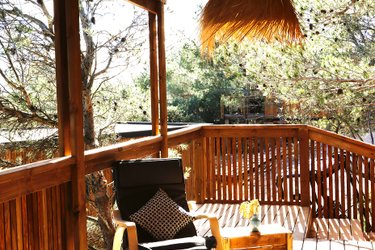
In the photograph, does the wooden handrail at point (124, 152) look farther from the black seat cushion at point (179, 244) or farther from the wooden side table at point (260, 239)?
the wooden side table at point (260, 239)

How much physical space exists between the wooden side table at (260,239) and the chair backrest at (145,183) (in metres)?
0.30

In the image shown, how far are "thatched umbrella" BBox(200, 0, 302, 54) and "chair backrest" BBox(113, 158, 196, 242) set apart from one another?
159 centimetres

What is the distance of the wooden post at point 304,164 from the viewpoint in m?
6.11

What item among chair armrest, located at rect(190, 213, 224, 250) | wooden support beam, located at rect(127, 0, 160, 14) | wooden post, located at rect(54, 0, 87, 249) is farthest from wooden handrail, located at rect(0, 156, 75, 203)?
wooden support beam, located at rect(127, 0, 160, 14)

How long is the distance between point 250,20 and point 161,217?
1.82 metres

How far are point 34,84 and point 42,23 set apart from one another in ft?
2.17

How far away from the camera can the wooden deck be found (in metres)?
4.77

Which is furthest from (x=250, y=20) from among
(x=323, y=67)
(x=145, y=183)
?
(x=323, y=67)

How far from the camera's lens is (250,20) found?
8.65ft

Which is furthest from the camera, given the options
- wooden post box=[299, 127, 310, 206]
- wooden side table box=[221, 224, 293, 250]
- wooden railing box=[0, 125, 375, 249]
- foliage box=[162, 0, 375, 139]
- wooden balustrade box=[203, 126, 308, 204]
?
foliage box=[162, 0, 375, 139]

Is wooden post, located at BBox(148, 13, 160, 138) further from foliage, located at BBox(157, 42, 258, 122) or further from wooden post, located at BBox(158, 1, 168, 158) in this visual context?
foliage, located at BBox(157, 42, 258, 122)

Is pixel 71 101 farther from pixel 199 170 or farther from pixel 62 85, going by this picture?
pixel 199 170

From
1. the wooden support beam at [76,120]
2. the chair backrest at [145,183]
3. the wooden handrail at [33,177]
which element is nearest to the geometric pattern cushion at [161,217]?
the chair backrest at [145,183]

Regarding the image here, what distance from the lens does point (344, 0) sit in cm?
783
